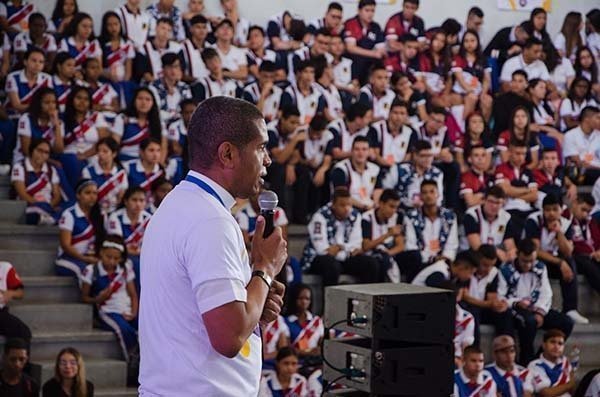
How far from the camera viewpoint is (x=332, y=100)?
11688mm

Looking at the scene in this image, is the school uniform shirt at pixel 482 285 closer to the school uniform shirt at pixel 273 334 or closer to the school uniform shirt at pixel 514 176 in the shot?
the school uniform shirt at pixel 514 176

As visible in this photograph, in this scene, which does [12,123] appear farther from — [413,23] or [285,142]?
[413,23]

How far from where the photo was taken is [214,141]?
3.04m

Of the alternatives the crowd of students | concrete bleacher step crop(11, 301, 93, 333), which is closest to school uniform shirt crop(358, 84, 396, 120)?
the crowd of students

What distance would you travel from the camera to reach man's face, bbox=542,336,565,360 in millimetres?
9602

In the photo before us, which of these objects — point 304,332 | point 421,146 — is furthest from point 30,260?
point 421,146

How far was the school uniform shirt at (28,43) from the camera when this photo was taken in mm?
10898

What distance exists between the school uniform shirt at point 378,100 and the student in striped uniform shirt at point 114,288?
379cm

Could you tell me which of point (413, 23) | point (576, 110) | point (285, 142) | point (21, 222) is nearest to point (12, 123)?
point (21, 222)

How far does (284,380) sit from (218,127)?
577cm

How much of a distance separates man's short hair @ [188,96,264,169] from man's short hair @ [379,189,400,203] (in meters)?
7.15

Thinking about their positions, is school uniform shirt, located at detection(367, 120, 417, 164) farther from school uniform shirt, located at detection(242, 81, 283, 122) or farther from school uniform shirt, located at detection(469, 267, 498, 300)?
school uniform shirt, located at detection(469, 267, 498, 300)

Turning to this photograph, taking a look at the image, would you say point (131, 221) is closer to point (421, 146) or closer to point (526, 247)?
point (421, 146)

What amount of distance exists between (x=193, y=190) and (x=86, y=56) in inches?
323
